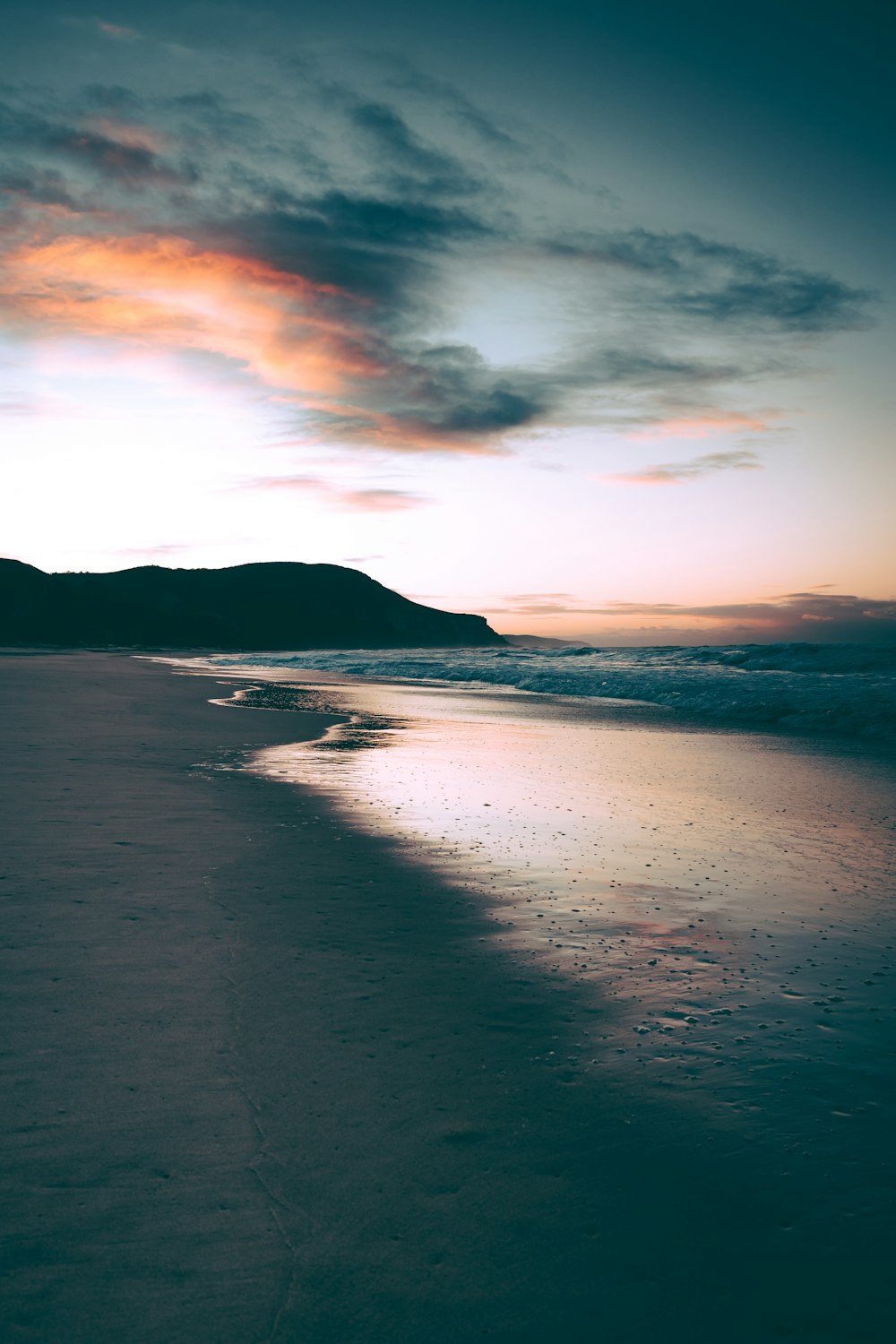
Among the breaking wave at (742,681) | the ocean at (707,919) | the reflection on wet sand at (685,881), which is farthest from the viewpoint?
the breaking wave at (742,681)

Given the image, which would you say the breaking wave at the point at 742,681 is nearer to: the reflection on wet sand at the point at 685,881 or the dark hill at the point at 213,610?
the reflection on wet sand at the point at 685,881

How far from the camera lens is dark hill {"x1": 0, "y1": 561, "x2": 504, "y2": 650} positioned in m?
130

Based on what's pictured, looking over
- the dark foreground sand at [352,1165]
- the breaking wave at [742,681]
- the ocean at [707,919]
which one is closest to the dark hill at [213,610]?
the breaking wave at [742,681]

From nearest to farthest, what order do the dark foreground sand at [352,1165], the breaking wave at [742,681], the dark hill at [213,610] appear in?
the dark foreground sand at [352,1165], the breaking wave at [742,681], the dark hill at [213,610]

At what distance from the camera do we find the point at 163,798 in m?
8.34

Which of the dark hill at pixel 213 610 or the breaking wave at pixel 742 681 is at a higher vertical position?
the dark hill at pixel 213 610

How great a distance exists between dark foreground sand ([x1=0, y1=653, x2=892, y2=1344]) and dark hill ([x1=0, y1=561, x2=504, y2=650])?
119893 millimetres

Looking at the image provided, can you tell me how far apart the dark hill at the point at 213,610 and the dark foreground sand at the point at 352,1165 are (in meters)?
120

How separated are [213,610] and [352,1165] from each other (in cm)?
17525

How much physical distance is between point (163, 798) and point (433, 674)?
3197cm

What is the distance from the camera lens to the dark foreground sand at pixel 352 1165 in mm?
2273

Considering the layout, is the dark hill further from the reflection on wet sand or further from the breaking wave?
the reflection on wet sand

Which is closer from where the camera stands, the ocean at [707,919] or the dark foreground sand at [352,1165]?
the dark foreground sand at [352,1165]

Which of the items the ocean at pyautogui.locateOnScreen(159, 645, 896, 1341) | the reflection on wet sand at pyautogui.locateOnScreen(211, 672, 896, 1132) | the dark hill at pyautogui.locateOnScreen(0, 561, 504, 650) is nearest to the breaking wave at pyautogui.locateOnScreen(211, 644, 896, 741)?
the ocean at pyautogui.locateOnScreen(159, 645, 896, 1341)
